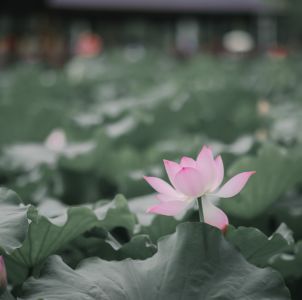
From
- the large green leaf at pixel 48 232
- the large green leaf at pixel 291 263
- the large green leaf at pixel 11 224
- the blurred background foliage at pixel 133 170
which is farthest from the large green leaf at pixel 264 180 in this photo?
the large green leaf at pixel 11 224

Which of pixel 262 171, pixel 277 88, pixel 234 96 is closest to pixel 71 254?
pixel 262 171

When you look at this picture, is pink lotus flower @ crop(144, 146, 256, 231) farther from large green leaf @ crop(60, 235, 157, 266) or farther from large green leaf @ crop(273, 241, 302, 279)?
large green leaf @ crop(273, 241, 302, 279)

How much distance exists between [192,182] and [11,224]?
0.24 metres

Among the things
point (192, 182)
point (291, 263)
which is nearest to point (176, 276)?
point (192, 182)

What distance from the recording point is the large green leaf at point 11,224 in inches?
32.6

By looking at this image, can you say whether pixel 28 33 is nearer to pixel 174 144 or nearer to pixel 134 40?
pixel 134 40

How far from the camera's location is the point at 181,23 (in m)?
19.4

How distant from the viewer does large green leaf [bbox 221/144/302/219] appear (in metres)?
1.29

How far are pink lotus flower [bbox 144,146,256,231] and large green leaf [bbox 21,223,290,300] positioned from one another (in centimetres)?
4

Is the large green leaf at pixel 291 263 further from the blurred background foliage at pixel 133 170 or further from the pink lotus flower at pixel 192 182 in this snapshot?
the pink lotus flower at pixel 192 182

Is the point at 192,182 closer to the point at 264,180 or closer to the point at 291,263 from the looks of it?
the point at 291,263

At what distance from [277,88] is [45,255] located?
355cm

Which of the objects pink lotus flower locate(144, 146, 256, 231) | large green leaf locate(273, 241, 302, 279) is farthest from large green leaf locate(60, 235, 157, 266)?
large green leaf locate(273, 241, 302, 279)

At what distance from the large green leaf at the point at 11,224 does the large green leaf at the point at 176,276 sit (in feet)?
0.17
